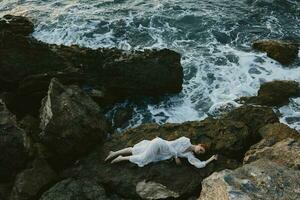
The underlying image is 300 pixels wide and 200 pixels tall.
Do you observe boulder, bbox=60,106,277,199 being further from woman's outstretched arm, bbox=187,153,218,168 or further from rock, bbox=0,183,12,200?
rock, bbox=0,183,12,200

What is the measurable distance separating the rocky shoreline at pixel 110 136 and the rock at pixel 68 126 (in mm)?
24

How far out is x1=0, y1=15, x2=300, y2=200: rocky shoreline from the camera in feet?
30.1

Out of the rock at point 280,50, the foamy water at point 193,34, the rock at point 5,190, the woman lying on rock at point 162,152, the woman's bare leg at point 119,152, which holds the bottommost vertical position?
the foamy water at point 193,34

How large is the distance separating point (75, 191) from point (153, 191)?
1.62 metres

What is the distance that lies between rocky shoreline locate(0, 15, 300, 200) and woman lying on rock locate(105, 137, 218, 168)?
0.51ft

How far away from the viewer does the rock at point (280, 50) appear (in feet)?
53.2

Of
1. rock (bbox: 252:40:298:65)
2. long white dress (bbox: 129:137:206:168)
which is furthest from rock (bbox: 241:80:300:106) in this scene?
long white dress (bbox: 129:137:206:168)

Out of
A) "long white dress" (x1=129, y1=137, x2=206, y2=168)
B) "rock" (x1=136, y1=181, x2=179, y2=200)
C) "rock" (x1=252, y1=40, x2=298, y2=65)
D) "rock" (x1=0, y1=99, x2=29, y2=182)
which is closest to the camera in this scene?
"rock" (x1=136, y1=181, x2=179, y2=200)

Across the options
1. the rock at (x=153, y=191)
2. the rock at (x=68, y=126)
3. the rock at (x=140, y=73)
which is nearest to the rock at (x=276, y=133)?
the rock at (x=153, y=191)

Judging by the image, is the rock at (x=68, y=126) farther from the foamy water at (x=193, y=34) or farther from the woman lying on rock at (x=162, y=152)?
the foamy water at (x=193, y=34)

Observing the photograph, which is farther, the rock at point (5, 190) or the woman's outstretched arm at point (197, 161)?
the woman's outstretched arm at point (197, 161)

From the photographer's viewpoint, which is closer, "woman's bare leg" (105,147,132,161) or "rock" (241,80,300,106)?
"woman's bare leg" (105,147,132,161)

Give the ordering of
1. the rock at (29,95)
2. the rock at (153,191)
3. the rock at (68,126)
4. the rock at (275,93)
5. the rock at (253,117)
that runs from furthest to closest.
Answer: the rock at (275,93) < the rock at (29,95) < the rock at (253,117) < the rock at (68,126) < the rock at (153,191)

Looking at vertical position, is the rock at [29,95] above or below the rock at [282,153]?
below
